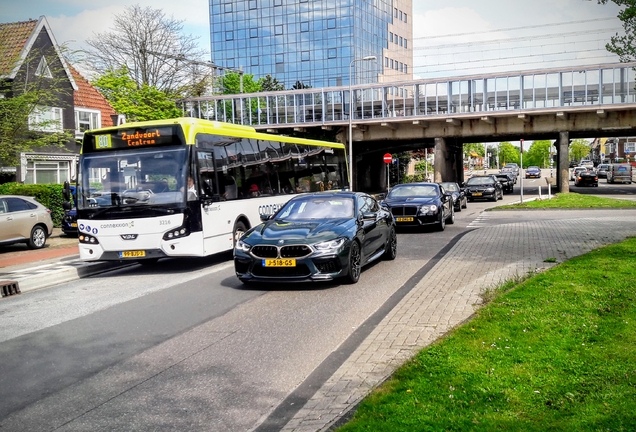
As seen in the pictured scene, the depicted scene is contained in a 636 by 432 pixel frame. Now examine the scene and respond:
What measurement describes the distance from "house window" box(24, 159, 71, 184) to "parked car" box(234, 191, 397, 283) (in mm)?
27779

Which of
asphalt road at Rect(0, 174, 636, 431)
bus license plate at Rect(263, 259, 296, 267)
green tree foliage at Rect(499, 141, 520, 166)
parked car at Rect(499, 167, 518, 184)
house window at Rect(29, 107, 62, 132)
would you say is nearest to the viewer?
asphalt road at Rect(0, 174, 636, 431)

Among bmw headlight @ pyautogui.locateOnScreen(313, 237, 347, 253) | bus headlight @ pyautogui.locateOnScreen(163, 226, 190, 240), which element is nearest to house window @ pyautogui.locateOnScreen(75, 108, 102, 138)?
bus headlight @ pyautogui.locateOnScreen(163, 226, 190, 240)

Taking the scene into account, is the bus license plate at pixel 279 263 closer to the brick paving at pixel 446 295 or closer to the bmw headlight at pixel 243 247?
the bmw headlight at pixel 243 247

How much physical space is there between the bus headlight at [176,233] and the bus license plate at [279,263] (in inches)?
117

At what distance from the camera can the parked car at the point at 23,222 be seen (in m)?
17.1

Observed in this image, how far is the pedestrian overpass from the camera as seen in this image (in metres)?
43.1

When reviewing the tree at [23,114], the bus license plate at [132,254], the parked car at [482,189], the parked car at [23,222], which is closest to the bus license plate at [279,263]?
the bus license plate at [132,254]

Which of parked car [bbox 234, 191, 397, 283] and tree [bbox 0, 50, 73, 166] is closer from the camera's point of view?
parked car [bbox 234, 191, 397, 283]

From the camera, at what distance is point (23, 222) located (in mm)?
17562

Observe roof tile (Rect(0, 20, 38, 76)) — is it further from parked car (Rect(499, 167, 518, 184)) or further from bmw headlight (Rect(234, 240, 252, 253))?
parked car (Rect(499, 167, 518, 184))

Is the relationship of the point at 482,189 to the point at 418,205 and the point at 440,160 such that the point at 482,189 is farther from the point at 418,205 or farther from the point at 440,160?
the point at 418,205

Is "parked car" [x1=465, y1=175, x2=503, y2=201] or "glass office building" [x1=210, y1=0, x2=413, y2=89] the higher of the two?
"glass office building" [x1=210, y1=0, x2=413, y2=89]

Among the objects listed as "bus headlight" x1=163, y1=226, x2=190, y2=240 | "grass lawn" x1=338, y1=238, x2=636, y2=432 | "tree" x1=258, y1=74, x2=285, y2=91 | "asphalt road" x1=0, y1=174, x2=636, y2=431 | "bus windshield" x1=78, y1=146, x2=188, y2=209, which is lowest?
"asphalt road" x1=0, y1=174, x2=636, y2=431

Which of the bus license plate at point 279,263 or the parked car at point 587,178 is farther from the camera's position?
the parked car at point 587,178
